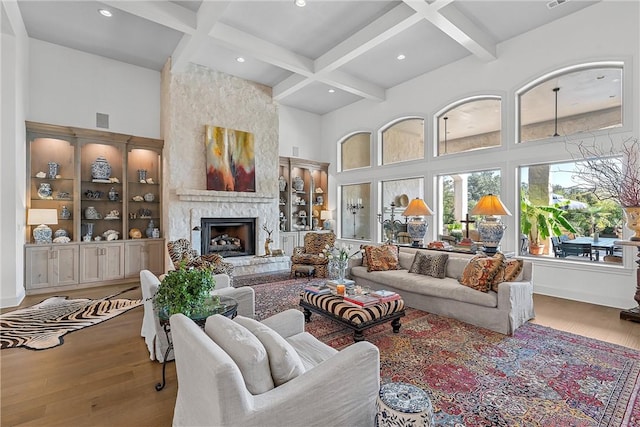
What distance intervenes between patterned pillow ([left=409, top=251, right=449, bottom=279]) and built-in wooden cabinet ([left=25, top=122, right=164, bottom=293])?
16.9 ft

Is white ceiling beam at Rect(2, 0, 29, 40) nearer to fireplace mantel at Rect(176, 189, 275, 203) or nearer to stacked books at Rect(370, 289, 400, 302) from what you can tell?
fireplace mantel at Rect(176, 189, 275, 203)

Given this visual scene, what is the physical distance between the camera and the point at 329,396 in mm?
1487

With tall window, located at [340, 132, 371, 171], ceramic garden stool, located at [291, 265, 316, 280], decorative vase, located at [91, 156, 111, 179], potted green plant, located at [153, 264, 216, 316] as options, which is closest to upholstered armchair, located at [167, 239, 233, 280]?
ceramic garden stool, located at [291, 265, 316, 280]

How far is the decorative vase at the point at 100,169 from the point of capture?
588cm

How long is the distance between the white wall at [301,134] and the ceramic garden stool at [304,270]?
3720 mm

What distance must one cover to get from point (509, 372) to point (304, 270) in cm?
408

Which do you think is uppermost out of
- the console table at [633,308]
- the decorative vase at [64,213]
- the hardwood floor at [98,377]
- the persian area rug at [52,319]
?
the decorative vase at [64,213]

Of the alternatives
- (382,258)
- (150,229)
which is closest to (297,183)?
(150,229)

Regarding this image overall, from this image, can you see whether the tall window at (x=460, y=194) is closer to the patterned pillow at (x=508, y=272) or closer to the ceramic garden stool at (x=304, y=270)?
the patterned pillow at (x=508, y=272)

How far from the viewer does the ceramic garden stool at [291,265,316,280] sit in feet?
20.2

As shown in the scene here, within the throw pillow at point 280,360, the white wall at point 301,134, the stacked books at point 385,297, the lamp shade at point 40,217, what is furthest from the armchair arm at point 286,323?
the white wall at point 301,134

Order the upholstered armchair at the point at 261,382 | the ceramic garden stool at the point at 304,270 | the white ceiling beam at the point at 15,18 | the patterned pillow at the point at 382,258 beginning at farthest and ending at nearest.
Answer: the ceramic garden stool at the point at 304,270 → the patterned pillow at the point at 382,258 → the white ceiling beam at the point at 15,18 → the upholstered armchair at the point at 261,382

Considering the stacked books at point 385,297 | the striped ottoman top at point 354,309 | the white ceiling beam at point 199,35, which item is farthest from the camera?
the white ceiling beam at point 199,35

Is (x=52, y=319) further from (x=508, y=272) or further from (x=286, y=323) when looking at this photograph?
(x=508, y=272)
